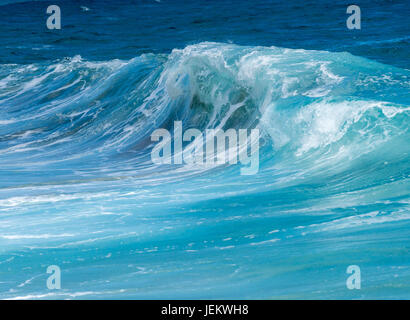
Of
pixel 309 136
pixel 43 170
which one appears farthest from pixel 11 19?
pixel 309 136

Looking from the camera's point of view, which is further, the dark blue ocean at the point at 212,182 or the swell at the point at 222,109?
the swell at the point at 222,109

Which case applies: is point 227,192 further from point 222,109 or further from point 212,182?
point 222,109

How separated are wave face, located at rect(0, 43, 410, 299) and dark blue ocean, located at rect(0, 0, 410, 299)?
0.02m

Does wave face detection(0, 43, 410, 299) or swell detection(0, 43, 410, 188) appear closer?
wave face detection(0, 43, 410, 299)

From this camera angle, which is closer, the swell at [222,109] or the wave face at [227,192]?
the wave face at [227,192]

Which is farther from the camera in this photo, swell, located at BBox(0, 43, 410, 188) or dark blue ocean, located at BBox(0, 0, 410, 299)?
swell, located at BBox(0, 43, 410, 188)

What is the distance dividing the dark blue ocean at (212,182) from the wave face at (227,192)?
0.02m

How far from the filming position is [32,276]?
13.6ft

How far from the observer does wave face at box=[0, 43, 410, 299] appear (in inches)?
157

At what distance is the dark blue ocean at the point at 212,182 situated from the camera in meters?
4.00

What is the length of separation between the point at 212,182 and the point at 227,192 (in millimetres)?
487

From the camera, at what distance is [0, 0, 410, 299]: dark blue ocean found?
400cm
